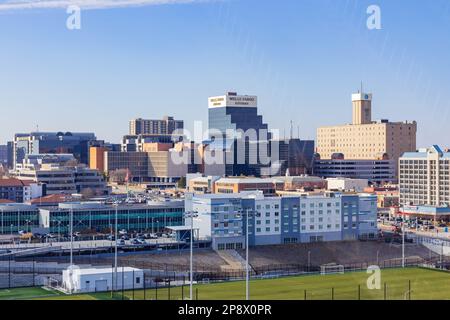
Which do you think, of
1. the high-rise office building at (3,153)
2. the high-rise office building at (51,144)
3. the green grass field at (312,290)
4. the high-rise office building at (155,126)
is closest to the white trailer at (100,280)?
the green grass field at (312,290)

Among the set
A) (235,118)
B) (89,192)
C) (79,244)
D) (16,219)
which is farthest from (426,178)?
(235,118)

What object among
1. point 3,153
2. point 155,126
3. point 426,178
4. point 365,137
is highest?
point 155,126

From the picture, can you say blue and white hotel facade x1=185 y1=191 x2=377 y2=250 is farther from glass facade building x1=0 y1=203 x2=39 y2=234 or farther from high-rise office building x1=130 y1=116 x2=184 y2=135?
high-rise office building x1=130 y1=116 x2=184 y2=135

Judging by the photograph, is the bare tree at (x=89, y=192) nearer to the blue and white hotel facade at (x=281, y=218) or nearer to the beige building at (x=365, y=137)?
the blue and white hotel facade at (x=281, y=218)

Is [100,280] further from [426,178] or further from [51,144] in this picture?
[51,144]

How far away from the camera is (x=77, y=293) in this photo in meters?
13.1

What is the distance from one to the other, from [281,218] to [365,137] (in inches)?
1178

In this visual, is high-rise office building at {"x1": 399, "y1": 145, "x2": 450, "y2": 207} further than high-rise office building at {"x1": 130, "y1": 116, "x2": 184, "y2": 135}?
No

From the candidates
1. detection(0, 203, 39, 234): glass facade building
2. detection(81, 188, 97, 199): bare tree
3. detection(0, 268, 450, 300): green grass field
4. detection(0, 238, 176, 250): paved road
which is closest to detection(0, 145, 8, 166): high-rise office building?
detection(81, 188, 97, 199): bare tree

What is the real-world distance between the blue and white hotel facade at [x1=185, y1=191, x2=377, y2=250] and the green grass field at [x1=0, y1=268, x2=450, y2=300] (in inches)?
158

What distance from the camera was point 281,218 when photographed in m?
20.9

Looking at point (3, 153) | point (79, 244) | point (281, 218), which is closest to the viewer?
point (79, 244)

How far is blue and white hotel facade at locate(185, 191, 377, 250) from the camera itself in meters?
20.1
